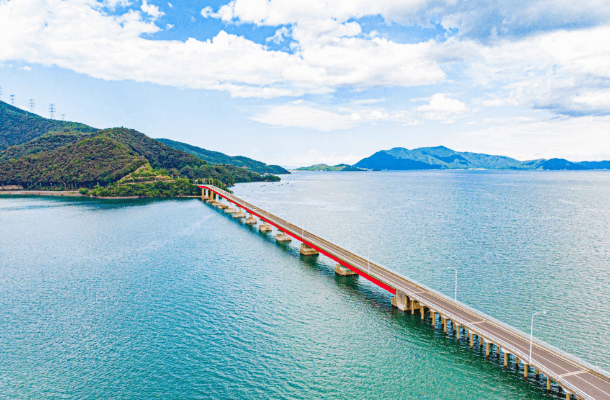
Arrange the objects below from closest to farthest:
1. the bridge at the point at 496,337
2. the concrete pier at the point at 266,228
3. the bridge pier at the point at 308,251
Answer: the bridge at the point at 496,337 < the bridge pier at the point at 308,251 < the concrete pier at the point at 266,228

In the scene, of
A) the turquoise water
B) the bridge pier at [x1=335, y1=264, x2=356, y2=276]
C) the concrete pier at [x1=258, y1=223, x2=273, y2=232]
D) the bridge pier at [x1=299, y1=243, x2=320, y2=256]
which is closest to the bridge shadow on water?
the turquoise water

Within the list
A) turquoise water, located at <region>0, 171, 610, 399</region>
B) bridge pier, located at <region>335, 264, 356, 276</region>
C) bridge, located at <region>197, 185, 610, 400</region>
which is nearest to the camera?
bridge, located at <region>197, 185, 610, 400</region>

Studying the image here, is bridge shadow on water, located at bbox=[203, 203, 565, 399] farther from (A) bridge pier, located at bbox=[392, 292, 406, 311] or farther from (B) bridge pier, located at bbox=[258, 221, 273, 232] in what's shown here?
(B) bridge pier, located at bbox=[258, 221, 273, 232]

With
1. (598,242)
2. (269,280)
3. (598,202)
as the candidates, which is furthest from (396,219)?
(598,202)

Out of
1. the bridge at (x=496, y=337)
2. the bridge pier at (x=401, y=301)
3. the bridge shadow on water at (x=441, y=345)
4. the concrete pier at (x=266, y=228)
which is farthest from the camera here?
the concrete pier at (x=266, y=228)

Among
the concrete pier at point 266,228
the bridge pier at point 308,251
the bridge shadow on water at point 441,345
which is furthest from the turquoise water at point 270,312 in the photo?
the concrete pier at point 266,228

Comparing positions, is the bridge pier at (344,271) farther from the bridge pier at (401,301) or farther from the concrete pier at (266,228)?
the concrete pier at (266,228)

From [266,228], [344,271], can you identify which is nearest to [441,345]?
[344,271]
